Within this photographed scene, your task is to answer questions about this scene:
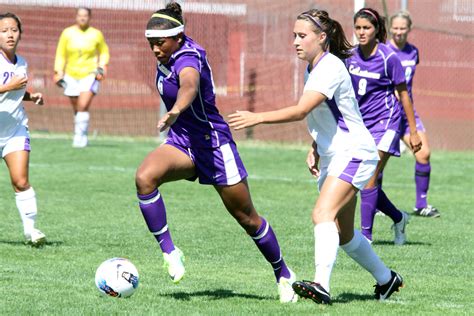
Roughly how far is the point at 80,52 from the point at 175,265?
12355mm

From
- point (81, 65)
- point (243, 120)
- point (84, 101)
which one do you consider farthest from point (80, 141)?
point (243, 120)

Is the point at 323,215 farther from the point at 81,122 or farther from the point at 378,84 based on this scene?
the point at 81,122

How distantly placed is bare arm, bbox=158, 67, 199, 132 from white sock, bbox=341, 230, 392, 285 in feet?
4.44

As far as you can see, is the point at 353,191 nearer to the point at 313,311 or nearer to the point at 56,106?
the point at 313,311

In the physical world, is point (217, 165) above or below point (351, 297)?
above

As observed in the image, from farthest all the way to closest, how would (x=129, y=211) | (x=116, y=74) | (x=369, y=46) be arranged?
(x=116, y=74)
(x=129, y=211)
(x=369, y=46)

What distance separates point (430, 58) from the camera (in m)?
22.0

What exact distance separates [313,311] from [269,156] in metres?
12.3

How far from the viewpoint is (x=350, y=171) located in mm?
6574

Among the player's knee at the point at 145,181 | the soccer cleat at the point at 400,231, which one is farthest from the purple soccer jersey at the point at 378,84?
the player's knee at the point at 145,181

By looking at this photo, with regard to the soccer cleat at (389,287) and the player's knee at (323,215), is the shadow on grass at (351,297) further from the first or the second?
the player's knee at (323,215)

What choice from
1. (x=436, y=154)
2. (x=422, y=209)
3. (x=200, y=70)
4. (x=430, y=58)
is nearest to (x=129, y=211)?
(x=422, y=209)

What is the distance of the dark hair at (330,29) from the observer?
6.58m

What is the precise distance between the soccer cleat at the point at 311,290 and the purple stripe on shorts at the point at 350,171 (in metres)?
0.67
